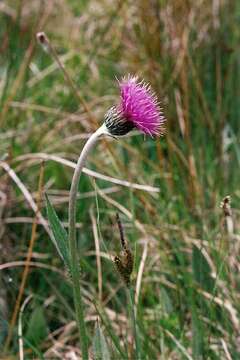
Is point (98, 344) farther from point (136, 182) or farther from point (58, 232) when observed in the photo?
Result: point (136, 182)

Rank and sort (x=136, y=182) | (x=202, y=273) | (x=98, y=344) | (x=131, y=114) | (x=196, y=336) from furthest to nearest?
(x=136, y=182), (x=202, y=273), (x=196, y=336), (x=98, y=344), (x=131, y=114)

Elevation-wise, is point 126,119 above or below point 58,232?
above

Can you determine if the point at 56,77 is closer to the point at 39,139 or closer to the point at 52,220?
the point at 39,139

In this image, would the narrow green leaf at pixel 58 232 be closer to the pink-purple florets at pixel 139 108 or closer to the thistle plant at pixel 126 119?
the thistle plant at pixel 126 119

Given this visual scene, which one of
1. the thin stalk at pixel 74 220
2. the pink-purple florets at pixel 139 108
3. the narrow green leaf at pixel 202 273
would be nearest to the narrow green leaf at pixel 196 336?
the narrow green leaf at pixel 202 273

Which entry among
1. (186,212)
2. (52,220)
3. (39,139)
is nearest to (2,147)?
(39,139)

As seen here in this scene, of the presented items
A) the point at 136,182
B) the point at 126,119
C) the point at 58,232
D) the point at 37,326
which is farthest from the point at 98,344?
the point at 136,182

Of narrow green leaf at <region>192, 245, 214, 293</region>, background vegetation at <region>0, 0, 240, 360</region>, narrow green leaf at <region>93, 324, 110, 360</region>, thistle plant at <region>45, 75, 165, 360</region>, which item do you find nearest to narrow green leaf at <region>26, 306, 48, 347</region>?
background vegetation at <region>0, 0, 240, 360</region>

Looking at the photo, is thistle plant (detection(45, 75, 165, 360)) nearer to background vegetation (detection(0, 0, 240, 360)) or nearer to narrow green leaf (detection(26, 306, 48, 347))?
background vegetation (detection(0, 0, 240, 360))
